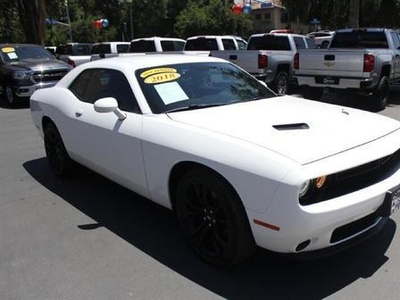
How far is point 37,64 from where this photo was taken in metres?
12.9

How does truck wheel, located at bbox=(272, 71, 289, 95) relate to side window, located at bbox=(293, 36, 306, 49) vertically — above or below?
below

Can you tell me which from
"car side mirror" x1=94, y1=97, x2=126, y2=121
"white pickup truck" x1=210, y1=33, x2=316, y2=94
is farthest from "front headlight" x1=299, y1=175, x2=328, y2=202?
"white pickup truck" x1=210, y1=33, x2=316, y2=94

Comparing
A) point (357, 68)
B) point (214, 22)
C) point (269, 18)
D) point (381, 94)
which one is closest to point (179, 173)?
point (357, 68)

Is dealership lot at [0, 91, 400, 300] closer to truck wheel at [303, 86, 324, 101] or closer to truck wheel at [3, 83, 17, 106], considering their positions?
truck wheel at [303, 86, 324, 101]

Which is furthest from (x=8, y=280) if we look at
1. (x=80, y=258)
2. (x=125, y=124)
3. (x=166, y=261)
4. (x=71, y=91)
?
(x=71, y=91)

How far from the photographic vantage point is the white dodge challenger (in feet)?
9.57

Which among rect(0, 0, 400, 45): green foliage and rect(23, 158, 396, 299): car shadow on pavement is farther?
rect(0, 0, 400, 45): green foliage

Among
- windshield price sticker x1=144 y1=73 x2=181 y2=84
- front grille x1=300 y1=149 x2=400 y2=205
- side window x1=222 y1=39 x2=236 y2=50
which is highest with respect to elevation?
windshield price sticker x1=144 y1=73 x2=181 y2=84

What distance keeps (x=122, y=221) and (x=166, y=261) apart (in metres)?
0.93

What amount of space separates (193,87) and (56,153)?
2310 millimetres

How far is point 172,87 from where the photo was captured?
13.6ft

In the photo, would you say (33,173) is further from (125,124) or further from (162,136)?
(162,136)

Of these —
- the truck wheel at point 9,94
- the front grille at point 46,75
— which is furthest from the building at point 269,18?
the truck wheel at point 9,94

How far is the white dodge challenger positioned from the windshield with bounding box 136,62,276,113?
1 cm
